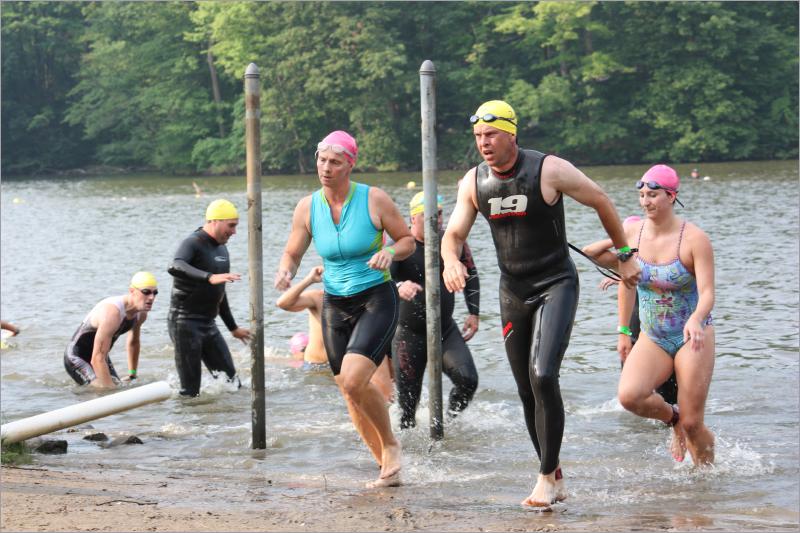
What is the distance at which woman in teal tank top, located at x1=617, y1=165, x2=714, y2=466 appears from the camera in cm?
752

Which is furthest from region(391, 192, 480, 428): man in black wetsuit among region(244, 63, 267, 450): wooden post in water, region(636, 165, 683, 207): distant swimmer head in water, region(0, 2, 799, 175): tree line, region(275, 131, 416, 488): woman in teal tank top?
region(0, 2, 799, 175): tree line

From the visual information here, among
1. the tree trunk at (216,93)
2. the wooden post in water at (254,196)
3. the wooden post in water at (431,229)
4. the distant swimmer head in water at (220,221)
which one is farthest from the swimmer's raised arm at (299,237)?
the tree trunk at (216,93)

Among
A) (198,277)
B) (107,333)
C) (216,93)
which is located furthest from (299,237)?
(216,93)

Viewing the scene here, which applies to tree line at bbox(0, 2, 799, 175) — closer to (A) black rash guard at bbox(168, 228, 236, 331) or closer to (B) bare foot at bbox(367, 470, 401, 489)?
(A) black rash guard at bbox(168, 228, 236, 331)

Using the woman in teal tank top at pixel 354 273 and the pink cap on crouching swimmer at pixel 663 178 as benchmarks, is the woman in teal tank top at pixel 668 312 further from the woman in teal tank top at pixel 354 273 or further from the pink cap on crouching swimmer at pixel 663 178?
the woman in teal tank top at pixel 354 273

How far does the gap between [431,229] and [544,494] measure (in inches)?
95.1

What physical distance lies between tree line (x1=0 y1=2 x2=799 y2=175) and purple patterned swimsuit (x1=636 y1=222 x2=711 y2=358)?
52250mm

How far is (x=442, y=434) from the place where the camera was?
928 cm

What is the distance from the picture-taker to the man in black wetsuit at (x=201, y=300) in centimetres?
1096

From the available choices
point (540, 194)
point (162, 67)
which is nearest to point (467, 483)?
point (540, 194)

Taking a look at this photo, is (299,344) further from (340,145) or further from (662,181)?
(662,181)

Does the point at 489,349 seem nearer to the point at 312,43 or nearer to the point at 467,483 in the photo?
the point at 467,483

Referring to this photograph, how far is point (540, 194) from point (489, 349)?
27.6ft

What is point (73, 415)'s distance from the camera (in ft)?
26.6
